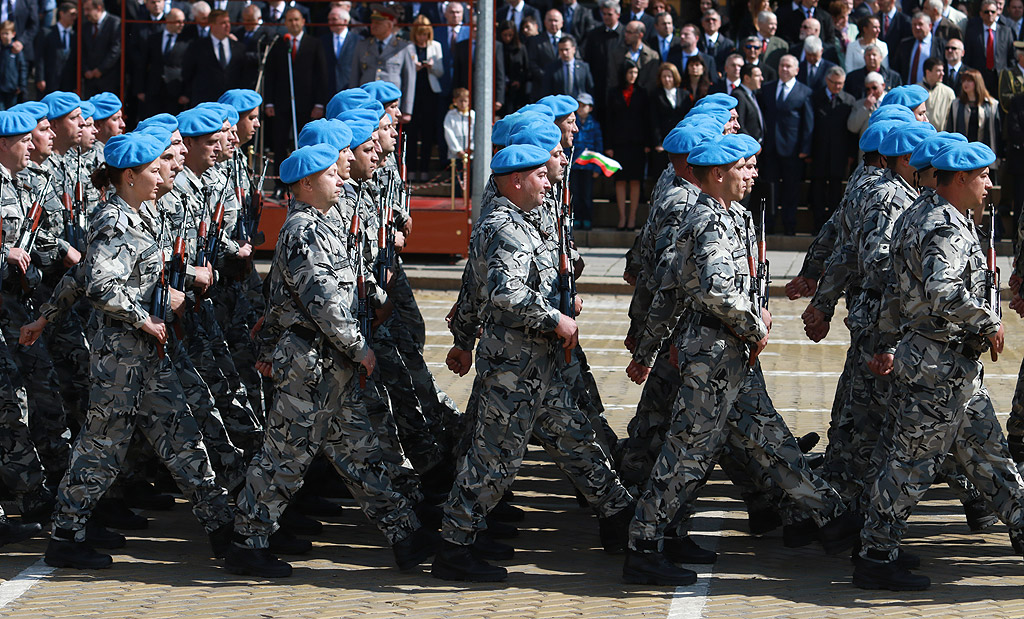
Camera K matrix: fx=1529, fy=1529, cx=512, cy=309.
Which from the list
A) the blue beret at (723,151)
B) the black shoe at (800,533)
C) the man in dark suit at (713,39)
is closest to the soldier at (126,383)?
the blue beret at (723,151)

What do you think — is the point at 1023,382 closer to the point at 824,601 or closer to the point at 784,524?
the point at 784,524

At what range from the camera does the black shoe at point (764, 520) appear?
768 centimetres

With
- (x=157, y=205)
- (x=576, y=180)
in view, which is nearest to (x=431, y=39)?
(x=576, y=180)

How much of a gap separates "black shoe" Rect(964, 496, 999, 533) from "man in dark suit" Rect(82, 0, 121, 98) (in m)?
13.6

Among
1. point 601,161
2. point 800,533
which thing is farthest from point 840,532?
point 601,161

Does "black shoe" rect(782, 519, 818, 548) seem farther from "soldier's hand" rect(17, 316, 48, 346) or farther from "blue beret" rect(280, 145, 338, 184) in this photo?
"soldier's hand" rect(17, 316, 48, 346)

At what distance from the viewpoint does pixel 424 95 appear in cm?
1836

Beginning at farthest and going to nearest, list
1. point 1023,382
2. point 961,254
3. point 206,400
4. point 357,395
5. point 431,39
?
point 431,39 < point 1023,382 < point 206,400 < point 357,395 < point 961,254

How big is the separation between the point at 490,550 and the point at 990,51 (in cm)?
1244

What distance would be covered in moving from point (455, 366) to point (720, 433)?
132 cm

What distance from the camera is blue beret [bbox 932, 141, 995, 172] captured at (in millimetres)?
6777

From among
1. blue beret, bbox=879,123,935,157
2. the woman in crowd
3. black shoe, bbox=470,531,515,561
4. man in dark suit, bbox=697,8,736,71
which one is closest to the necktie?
man in dark suit, bbox=697,8,736,71

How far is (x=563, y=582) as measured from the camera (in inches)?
276

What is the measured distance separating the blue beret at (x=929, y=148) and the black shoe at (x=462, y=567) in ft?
8.96
